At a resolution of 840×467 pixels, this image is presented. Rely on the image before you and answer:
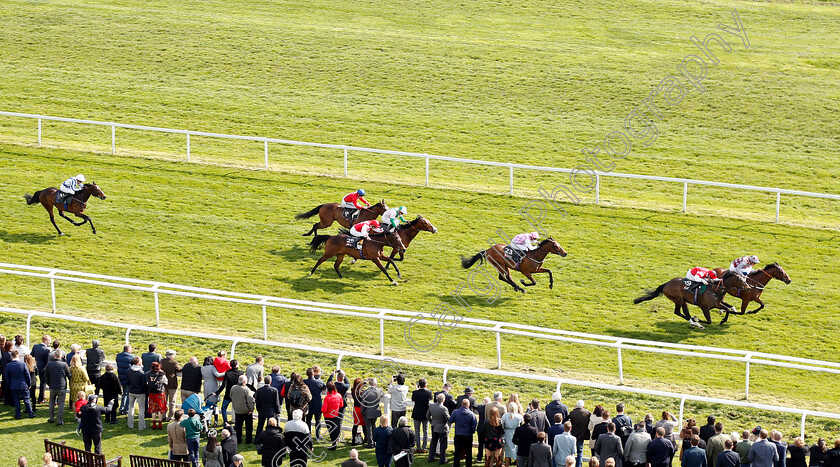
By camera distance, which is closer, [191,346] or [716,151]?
[191,346]

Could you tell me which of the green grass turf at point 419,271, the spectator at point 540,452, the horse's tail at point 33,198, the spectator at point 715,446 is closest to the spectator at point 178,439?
the green grass turf at point 419,271

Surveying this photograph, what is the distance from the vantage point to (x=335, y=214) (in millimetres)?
22234

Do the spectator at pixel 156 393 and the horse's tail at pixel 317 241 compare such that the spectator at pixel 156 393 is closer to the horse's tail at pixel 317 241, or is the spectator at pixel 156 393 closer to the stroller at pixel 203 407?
the stroller at pixel 203 407

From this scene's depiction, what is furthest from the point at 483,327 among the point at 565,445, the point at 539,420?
the point at 565,445

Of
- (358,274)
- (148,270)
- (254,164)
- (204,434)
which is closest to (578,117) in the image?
(254,164)

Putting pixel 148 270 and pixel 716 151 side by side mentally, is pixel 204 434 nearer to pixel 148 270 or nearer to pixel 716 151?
pixel 148 270

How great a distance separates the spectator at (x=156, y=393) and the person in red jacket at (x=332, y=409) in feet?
7.07

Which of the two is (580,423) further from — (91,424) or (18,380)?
(18,380)

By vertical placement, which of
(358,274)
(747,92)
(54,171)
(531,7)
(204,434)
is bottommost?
(204,434)

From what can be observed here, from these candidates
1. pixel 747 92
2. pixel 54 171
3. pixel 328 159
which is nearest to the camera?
pixel 54 171

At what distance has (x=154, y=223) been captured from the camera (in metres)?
23.1

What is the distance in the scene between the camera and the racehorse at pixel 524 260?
20375mm

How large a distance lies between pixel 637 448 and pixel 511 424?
5.10 ft

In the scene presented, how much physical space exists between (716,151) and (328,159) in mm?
10173
